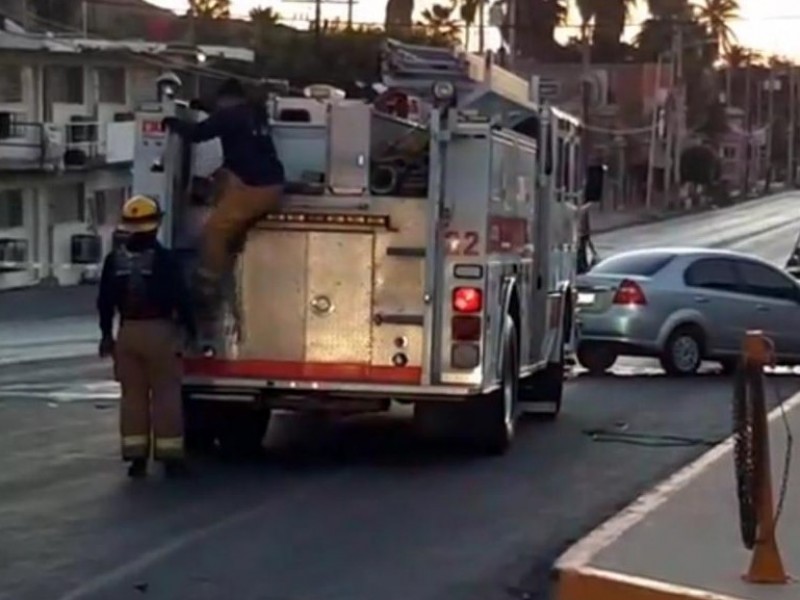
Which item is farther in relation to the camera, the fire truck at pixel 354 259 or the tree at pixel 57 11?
the tree at pixel 57 11

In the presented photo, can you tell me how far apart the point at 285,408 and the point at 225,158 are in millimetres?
1733

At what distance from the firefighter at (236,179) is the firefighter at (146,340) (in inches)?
22.3

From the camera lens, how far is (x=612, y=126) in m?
106

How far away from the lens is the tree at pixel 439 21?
Answer: 3150 inches

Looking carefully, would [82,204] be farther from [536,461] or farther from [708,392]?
[536,461]

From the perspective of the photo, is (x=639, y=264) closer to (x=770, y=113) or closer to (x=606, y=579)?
(x=606, y=579)

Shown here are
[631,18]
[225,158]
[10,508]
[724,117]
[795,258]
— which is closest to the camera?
[10,508]

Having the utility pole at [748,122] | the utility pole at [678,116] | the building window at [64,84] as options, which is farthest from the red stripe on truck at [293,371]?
the utility pole at [748,122]

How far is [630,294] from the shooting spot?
23.7 metres

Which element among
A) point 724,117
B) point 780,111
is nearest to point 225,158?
point 724,117

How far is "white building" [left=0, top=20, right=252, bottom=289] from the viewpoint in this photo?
48625 mm

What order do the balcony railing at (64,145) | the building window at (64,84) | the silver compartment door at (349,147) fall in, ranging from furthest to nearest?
the building window at (64,84) → the balcony railing at (64,145) → the silver compartment door at (349,147)

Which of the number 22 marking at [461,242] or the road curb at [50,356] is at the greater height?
the number 22 marking at [461,242]

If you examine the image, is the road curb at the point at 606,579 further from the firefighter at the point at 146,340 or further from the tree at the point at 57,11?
the tree at the point at 57,11
